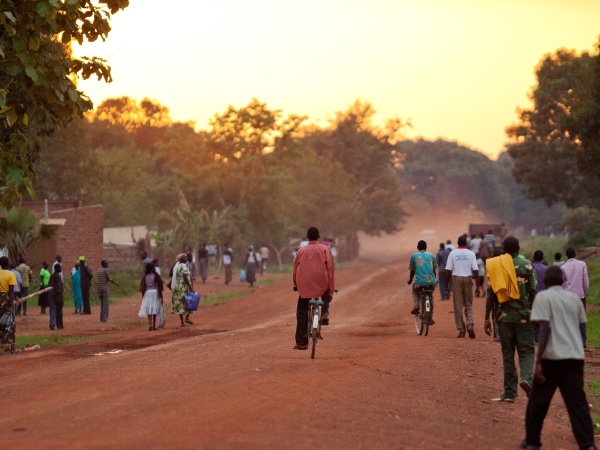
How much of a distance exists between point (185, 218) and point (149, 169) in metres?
39.2

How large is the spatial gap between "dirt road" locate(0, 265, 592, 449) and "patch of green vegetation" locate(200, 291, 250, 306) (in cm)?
1361

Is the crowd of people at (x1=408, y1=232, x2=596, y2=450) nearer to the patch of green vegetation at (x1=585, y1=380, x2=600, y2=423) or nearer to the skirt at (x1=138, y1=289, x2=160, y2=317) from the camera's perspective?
the patch of green vegetation at (x1=585, y1=380, x2=600, y2=423)

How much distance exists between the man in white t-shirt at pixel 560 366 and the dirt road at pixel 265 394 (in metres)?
0.58

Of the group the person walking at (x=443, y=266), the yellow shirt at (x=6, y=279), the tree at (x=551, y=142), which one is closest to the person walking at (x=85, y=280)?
the yellow shirt at (x=6, y=279)

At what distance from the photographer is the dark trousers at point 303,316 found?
1581 cm

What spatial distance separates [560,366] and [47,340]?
51.7 feet

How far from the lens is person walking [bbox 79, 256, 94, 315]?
29.0 m

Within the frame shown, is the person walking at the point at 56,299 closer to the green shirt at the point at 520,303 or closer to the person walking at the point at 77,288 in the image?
the person walking at the point at 77,288

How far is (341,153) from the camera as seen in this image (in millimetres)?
88125

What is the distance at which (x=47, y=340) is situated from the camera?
22.7 meters

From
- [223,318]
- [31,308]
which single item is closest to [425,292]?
[223,318]

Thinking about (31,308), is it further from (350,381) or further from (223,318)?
(350,381)

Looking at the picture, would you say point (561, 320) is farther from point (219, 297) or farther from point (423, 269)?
point (219, 297)

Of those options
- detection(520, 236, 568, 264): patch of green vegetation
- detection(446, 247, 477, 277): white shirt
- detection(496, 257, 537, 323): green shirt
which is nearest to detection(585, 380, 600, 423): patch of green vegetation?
detection(496, 257, 537, 323): green shirt
